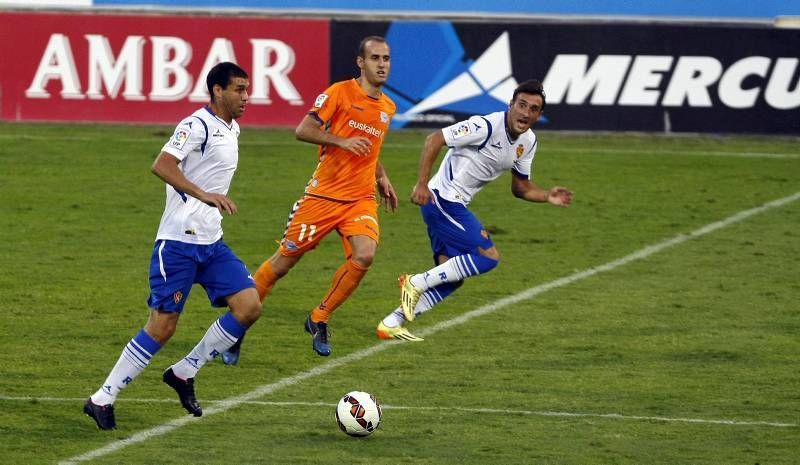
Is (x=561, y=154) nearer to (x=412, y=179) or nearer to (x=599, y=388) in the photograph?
(x=412, y=179)

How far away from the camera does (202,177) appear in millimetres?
9219

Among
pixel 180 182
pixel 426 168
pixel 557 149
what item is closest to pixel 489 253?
pixel 426 168

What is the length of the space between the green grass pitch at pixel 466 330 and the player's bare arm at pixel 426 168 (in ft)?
3.60

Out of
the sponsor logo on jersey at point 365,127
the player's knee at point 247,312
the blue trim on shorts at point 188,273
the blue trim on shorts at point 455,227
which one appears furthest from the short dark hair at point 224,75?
the blue trim on shorts at point 455,227

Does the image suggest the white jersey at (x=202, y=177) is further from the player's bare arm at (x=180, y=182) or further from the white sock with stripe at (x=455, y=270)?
the white sock with stripe at (x=455, y=270)

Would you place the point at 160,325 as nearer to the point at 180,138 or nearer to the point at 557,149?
the point at 180,138

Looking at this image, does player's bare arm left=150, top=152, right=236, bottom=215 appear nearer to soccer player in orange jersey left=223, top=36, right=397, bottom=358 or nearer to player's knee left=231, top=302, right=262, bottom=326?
player's knee left=231, top=302, right=262, bottom=326

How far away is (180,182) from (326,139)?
2.45 metres

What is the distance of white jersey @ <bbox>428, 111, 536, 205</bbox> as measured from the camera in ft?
40.2

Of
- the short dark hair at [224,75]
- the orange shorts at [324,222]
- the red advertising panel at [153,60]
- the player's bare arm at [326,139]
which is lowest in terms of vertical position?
the red advertising panel at [153,60]

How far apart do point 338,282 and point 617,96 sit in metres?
13.3

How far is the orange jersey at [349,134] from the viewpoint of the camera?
38.1 feet

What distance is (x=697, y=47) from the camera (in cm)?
2394

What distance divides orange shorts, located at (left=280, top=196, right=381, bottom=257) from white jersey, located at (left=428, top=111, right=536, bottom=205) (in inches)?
36.4
